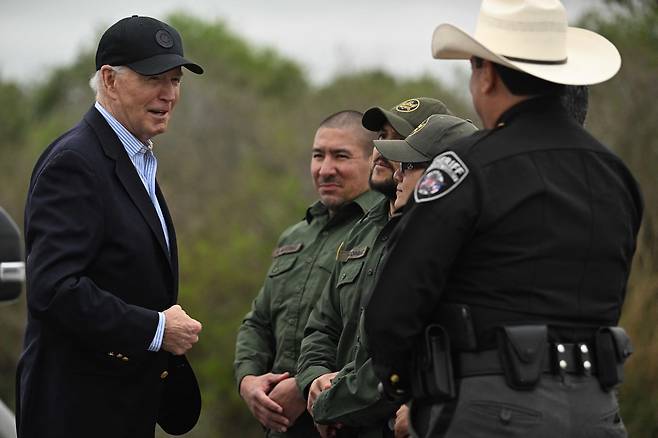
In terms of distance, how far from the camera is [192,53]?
2973 centimetres

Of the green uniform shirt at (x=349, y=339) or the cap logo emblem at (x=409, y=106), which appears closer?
the green uniform shirt at (x=349, y=339)

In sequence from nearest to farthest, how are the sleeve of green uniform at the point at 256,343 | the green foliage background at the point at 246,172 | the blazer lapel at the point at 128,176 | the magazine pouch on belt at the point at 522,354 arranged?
1. the magazine pouch on belt at the point at 522,354
2. the blazer lapel at the point at 128,176
3. the sleeve of green uniform at the point at 256,343
4. the green foliage background at the point at 246,172

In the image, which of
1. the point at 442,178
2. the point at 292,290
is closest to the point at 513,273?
the point at 442,178

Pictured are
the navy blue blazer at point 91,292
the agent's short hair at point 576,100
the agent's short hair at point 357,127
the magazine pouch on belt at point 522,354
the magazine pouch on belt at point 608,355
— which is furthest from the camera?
the agent's short hair at point 357,127

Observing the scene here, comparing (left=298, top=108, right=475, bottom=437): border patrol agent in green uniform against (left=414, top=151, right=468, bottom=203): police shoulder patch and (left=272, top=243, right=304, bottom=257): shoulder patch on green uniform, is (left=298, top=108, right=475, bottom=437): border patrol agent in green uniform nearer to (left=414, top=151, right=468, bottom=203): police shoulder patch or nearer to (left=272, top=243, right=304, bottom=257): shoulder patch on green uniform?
(left=272, top=243, right=304, bottom=257): shoulder patch on green uniform

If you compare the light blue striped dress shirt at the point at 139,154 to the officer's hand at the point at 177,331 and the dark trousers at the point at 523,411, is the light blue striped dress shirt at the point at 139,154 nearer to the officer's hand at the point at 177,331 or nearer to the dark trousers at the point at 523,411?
the officer's hand at the point at 177,331

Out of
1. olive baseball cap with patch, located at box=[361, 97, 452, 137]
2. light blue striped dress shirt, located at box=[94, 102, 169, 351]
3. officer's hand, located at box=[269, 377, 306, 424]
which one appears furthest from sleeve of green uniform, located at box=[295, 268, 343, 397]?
light blue striped dress shirt, located at box=[94, 102, 169, 351]

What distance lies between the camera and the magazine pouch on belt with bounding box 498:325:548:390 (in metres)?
3.37

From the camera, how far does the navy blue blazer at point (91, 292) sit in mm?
4121

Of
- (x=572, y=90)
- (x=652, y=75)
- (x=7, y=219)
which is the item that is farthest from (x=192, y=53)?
(x=572, y=90)

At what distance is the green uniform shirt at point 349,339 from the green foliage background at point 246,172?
5451 millimetres

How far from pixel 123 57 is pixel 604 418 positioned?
2.34 m

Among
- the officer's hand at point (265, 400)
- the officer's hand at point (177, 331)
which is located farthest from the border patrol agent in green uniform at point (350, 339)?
the officer's hand at point (177, 331)

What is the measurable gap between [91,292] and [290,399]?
1.26m
